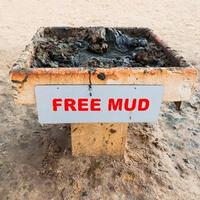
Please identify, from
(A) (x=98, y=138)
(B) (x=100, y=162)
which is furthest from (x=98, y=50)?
(B) (x=100, y=162)

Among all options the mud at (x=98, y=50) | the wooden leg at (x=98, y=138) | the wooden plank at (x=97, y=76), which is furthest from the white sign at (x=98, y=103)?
the wooden leg at (x=98, y=138)

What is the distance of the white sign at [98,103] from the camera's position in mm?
1521

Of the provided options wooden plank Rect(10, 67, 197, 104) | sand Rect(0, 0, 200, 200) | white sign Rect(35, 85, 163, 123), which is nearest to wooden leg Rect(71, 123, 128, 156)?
sand Rect(0, 0, 200, 200)

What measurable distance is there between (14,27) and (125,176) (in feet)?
13.6

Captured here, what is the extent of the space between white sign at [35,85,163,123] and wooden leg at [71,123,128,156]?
413mm

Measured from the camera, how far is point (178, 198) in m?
1.90

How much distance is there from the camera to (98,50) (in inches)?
84.5

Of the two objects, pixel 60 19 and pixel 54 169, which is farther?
pixel 60 19

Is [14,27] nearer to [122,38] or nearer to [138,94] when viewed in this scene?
[122,38]

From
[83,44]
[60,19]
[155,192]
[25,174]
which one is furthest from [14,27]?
[155,192]

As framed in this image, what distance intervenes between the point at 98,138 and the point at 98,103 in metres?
0.59

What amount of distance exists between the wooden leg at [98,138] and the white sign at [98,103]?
1.35 ft

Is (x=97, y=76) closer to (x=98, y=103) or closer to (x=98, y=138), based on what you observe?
(x=98, y=103)

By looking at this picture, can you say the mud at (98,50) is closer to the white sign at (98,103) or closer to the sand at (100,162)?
the white sign at (98,103)
